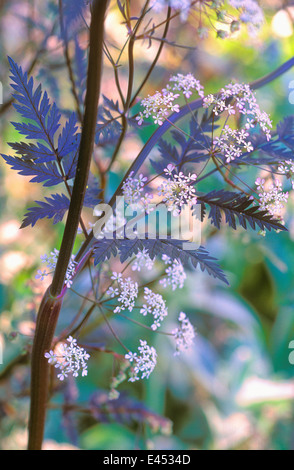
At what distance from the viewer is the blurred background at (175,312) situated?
1.83 ft

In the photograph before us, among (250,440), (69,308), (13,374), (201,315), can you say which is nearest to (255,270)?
(201,315)

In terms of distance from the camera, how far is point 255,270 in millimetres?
1078

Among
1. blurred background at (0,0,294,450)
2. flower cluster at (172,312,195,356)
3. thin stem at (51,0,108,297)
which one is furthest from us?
blurred background at (0,0,294,450)

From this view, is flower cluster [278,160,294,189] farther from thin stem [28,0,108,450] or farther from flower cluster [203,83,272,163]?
thin stem [28,0,108,450]

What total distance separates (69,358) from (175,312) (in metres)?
0.47

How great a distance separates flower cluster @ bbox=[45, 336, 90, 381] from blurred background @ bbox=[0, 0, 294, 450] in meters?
0.18

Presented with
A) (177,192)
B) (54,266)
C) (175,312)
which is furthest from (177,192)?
(175,312)

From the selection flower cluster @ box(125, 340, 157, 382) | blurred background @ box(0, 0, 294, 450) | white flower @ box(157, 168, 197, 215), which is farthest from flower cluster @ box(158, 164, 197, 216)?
blurred background @ box(0, 0, 294, 450)

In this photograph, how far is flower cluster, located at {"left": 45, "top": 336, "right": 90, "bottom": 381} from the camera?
10.7 inches

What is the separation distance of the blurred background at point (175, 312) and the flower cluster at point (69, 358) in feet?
0.60

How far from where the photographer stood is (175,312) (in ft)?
2.40

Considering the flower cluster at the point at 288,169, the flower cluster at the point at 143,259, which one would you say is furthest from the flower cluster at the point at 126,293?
the flower cluster at the point at 288,169

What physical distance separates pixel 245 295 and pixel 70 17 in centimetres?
91
